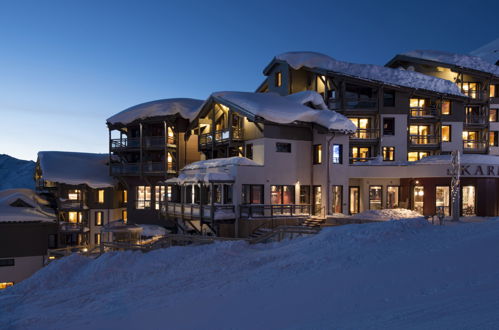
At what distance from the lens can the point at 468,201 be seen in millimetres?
30219

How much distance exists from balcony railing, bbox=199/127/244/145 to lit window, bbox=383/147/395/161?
17.1 m

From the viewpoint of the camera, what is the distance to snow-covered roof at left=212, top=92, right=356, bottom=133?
27.8 meters

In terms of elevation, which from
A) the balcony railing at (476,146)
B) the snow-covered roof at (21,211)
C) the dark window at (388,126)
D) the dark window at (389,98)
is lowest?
the snow-covered roof at (21,211)

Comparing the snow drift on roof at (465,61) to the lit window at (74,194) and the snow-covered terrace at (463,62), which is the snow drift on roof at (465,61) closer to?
the snow-covered terrace at (463,62)

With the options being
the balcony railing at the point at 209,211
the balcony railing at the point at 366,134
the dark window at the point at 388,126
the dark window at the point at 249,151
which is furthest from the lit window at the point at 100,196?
the dark window at the point at 388,126

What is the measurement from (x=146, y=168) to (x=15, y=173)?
100 meters

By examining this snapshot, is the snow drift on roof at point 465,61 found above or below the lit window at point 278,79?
above

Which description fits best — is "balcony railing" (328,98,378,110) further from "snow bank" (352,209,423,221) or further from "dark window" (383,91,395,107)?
"snow bank" (352,209,423,221)

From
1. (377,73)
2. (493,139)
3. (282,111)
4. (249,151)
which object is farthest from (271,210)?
(493,139)

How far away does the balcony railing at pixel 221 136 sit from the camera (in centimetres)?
3046

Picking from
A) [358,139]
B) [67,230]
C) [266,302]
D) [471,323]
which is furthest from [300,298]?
[67,230]

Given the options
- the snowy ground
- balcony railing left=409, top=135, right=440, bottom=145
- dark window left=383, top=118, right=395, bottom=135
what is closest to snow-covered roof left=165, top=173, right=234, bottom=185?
the snowy ground

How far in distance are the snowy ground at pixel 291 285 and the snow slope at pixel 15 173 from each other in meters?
108

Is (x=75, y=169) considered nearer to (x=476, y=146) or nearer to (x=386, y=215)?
(x=386, y=215)
